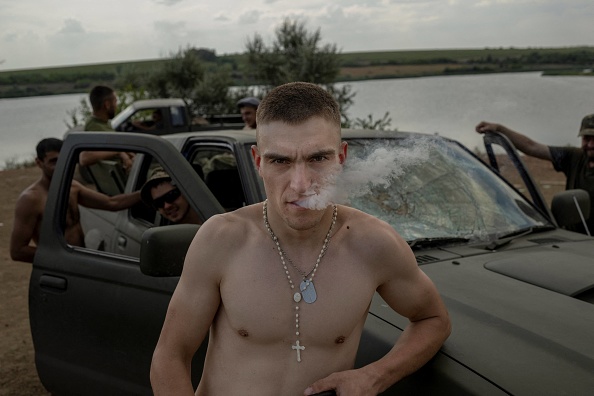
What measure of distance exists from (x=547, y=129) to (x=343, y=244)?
16.1 ft

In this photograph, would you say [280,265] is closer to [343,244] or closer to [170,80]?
[343,244]

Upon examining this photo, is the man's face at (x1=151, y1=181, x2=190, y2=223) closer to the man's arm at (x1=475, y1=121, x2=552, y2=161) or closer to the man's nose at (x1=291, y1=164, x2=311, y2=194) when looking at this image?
the man's nose at (x1=291, y1=164, x2=311, y2=194)

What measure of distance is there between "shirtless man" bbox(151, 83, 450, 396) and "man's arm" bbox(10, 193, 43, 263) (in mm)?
2641

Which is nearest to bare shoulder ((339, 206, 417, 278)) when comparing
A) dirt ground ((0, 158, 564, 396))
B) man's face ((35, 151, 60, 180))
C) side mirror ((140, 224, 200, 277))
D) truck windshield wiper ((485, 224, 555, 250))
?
side mirror ((140, 224, 200, 277))

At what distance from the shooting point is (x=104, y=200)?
161 inches

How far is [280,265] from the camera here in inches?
76.5

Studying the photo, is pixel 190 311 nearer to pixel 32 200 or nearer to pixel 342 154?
pixel 342 154

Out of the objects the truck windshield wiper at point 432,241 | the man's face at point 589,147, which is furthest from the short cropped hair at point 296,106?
the man's face at point 589,147

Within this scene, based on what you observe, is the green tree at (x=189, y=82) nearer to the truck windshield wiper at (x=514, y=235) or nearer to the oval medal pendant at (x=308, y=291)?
the truck windshield wiper at (x=514, y=235)

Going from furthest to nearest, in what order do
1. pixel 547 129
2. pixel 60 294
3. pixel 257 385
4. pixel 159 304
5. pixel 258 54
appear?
pixel 258 54 < pixel 547 129 < pixel 60 294 < pixel 159 304 < pixel 257 385

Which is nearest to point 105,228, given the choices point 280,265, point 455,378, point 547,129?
point 280,265

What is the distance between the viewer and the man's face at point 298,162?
1.83m

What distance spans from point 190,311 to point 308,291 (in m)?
0.33

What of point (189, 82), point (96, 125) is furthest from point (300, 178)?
point (189, 82)
